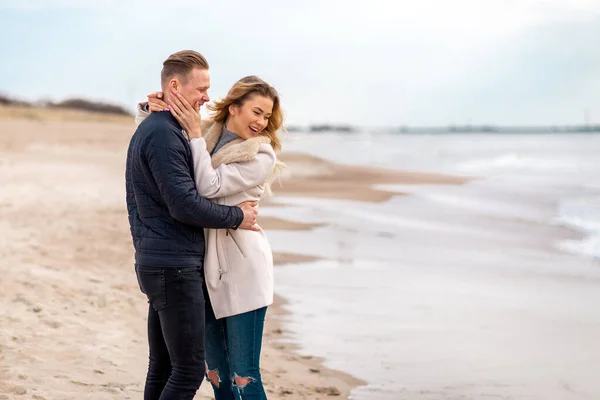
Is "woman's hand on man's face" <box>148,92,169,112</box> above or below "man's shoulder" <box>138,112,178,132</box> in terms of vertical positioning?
above

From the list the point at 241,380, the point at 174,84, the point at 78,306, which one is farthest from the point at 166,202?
the point at 78,306

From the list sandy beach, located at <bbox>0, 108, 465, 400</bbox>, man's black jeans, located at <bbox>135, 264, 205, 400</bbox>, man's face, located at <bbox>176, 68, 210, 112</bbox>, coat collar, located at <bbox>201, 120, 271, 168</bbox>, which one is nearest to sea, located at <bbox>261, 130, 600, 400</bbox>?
sandy beach, located at <bbox>0, 108, 465, 400</bbox>

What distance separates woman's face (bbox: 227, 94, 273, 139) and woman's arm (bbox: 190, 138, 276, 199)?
0.08 meters

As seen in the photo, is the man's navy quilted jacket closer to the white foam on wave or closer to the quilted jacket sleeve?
the quilted jacket sleeve

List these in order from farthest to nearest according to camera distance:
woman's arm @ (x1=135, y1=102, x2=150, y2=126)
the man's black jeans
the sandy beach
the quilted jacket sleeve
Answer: the sandy beach, woman's arm @ (x1=135, y1=102, x2=150, y2=126), the man's black jeans, the quilted jacket sleeve

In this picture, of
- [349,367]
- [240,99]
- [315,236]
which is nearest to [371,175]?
[315,236]

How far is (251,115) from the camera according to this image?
3609 millimetres

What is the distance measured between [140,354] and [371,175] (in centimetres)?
2519

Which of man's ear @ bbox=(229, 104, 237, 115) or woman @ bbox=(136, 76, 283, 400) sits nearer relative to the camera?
woman @ bbox=(136, 76, 283, 400)

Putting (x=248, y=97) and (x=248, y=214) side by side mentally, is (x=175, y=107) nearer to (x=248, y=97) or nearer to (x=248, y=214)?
(x=248, y=97)

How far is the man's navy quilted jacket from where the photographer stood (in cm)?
331

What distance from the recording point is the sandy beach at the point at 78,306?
17.3ft

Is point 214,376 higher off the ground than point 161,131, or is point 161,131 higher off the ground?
point 161,131

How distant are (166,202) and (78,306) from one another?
4.08 meters
